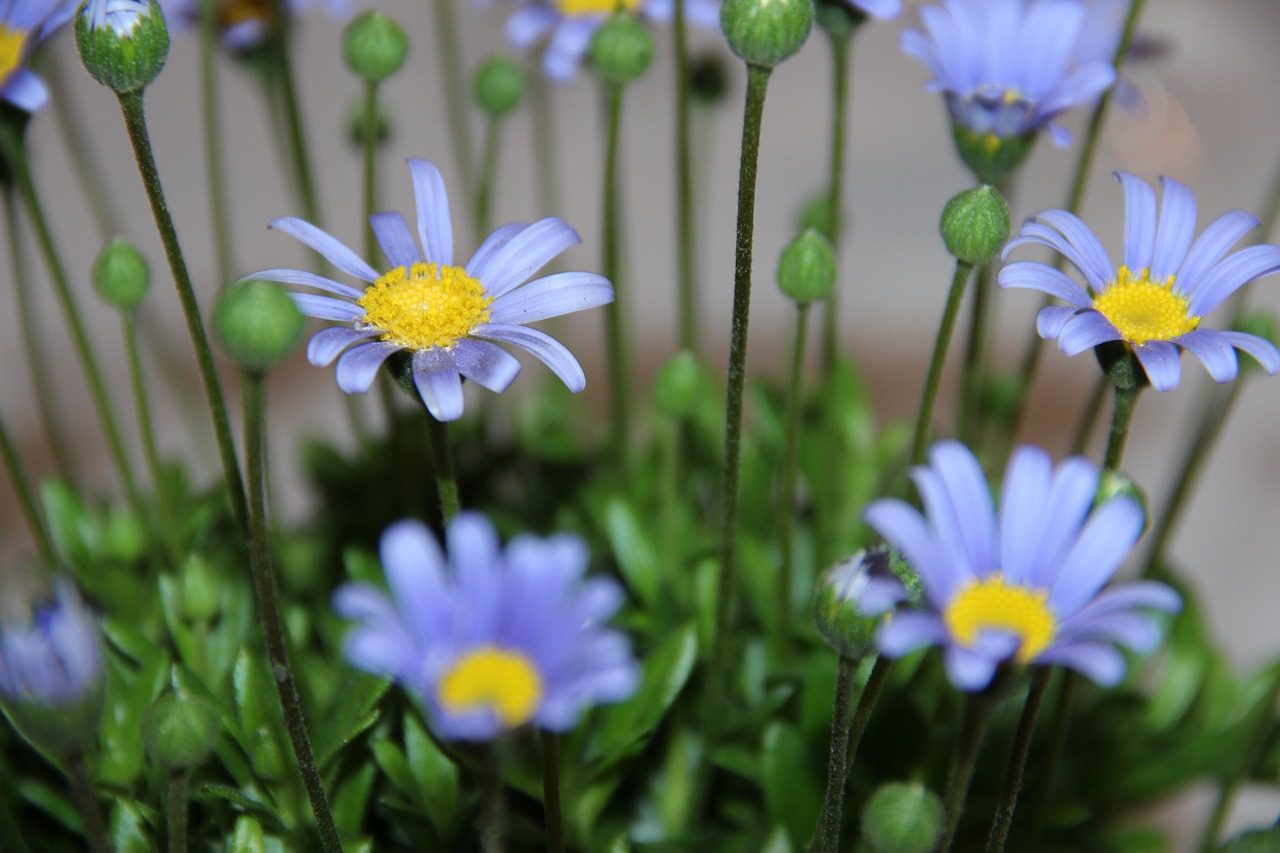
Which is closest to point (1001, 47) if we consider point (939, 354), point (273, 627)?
point (939, 354)

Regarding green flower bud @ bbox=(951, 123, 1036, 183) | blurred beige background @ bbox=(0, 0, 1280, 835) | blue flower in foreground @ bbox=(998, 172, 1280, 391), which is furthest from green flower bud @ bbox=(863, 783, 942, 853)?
blurred beige background @ bbox=(0, 0, 1280, 835)

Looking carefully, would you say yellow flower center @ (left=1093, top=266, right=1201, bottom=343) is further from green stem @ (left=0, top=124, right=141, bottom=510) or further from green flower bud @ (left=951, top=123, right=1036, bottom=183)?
green stem @ (left=0, top=124, right=141, bottom=510)

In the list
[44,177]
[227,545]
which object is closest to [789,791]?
[227,545]

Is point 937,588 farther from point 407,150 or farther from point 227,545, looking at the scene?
point 407,150

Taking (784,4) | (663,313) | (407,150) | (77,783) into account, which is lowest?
(77,783)

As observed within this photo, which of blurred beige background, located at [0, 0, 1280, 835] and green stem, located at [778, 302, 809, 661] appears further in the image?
blurred beige background, located at [0, 0, 1280, 835]

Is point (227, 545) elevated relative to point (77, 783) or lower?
elevated
